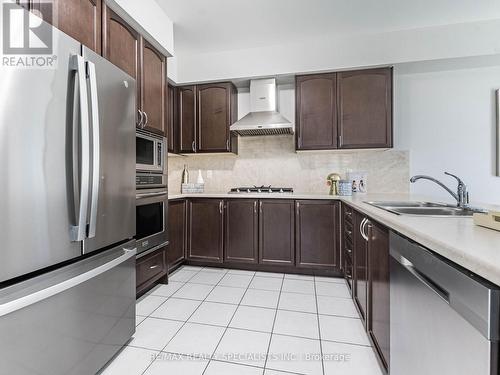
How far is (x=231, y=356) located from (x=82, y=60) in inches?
67.9

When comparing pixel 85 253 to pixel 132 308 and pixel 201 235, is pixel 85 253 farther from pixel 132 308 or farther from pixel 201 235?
pixel 201 235

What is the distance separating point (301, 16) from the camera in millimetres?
2395

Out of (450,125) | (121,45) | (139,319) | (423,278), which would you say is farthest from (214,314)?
(450,125)

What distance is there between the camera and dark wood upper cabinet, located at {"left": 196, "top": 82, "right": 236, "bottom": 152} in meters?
3.12

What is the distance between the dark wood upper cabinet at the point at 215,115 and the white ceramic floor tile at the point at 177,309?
5.77 ft

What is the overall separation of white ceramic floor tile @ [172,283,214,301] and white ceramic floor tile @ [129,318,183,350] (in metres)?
0.41

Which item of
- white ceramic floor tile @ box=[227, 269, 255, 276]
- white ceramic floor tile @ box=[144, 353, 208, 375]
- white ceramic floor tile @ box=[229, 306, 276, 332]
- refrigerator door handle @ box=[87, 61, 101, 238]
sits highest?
refrigerator door handle @ box=[87, 61, 101, 238]

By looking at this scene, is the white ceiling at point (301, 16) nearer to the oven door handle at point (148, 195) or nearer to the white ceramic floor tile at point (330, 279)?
the oven door handle at point (148, 195)

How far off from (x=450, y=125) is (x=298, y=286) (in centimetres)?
246

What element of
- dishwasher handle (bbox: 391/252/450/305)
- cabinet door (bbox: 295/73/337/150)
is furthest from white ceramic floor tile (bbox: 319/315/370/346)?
cabinet door (bbox: 295/73/337/150)

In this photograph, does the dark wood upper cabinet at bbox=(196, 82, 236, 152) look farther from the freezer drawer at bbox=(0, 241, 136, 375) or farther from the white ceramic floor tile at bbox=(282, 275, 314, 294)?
the freezer drawer at bbox=(0, 241, 136, 375)

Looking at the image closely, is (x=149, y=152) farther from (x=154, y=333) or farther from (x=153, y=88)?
(x=154, y=333)

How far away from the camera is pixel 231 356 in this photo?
4.87 ft

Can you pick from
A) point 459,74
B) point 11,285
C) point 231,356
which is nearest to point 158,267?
point 231,356
